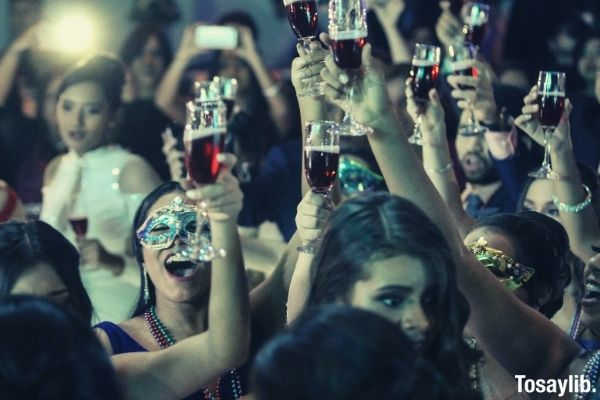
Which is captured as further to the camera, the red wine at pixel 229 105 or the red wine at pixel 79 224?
the red wine at pixel 229 105

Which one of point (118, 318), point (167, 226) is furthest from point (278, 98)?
point (167, 226)

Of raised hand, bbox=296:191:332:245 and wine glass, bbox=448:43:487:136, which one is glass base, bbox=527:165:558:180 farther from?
raised hand, bbox=296:191:332:245

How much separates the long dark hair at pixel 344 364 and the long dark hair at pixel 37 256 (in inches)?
49.1

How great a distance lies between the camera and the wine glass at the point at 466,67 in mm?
3965

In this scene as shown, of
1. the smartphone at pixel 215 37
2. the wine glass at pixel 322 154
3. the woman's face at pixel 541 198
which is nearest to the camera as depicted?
the wine glass at pixel 322 154

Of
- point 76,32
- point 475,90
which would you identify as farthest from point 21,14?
point 475,90

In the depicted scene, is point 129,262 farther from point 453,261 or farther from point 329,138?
point 453,261

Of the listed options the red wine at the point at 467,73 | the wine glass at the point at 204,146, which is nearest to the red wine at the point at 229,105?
the red wine at the point at 467,73

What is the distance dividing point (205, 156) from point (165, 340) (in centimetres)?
77

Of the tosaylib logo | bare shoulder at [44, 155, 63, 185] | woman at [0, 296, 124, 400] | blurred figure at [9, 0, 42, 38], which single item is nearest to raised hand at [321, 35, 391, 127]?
the tosaylib logo

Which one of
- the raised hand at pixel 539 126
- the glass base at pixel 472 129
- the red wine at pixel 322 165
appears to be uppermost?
the red wine at pixel 322 165

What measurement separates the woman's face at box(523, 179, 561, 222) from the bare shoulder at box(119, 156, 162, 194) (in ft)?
5.94

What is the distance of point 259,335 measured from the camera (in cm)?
295

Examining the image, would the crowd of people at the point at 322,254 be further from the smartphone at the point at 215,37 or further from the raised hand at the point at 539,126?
the smartphone at the point at 215,37
